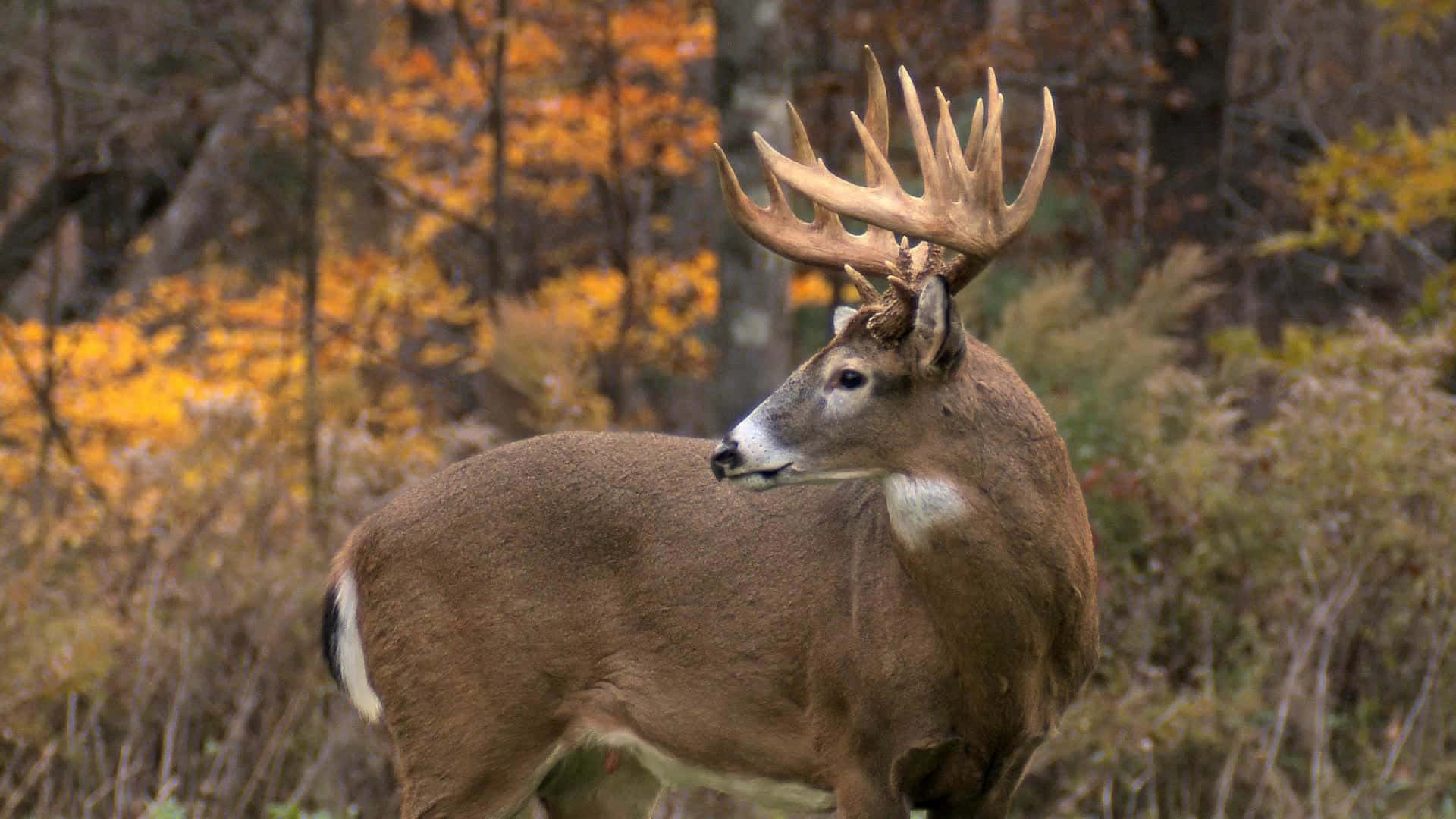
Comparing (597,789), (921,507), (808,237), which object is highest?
(808,237)

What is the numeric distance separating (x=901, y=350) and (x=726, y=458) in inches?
18.0

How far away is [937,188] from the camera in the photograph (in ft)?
11.4

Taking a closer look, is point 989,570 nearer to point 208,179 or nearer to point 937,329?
point 937,329

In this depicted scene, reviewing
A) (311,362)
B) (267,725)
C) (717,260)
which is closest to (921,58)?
(717,260)

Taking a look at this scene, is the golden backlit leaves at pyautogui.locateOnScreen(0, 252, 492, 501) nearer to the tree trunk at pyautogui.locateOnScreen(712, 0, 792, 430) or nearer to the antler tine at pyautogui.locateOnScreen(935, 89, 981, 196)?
the tree trunk at pyautogui.locateOnScreen(712, 0, 792, 430)

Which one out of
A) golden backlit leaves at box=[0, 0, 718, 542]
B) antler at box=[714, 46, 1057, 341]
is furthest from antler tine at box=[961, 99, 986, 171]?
golden backlit leaves at box=[0, 0, 718, 542]

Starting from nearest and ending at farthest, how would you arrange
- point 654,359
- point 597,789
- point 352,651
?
point 352,651 < point 597,789 < point 654,359

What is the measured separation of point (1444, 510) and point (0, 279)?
349 inches

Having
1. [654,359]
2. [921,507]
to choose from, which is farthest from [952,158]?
[654,359]

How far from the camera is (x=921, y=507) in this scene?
3.46 meters

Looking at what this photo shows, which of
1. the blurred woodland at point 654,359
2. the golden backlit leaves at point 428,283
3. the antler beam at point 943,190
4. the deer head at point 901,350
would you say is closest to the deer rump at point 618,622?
the deer head at point 901,350

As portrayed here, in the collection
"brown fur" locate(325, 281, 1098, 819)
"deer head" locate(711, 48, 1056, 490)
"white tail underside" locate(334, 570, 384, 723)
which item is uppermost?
"deer head" locate(711, 48, 1056, 490)

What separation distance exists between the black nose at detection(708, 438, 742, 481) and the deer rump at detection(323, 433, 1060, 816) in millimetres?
444

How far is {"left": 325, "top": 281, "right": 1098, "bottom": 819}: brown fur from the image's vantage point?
346 centimetres
